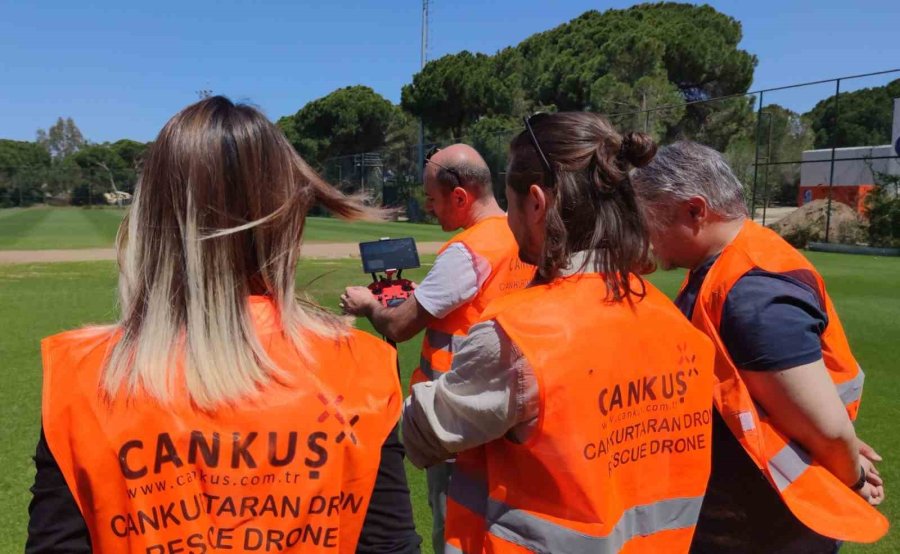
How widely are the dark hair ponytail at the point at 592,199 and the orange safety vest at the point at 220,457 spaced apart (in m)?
0.57

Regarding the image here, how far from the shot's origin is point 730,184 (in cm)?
208

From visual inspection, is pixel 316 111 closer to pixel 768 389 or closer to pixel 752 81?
pixel 752 81

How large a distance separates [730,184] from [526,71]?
151 ft

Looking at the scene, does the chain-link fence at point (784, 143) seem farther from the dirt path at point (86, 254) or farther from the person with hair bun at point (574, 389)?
the person with hair bun at point (574, 389)

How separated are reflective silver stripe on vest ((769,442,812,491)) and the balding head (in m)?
Result: 1.97

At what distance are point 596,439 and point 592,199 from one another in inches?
20.9

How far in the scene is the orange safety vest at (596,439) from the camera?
1463 mm

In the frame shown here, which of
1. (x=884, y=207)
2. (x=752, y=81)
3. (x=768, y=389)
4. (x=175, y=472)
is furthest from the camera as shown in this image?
(x=752, y=81)

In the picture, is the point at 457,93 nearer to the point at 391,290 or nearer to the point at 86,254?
the point at 86,254

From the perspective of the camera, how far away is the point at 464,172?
11.4 ft

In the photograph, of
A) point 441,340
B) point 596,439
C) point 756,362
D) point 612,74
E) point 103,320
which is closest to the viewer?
point 596,439

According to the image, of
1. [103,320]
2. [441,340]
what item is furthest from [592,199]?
[103,320]

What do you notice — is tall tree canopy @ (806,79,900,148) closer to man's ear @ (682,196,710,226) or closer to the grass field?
the grass field

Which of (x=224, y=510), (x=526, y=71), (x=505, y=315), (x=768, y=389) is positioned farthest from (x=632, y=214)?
(x=526, y=71)
